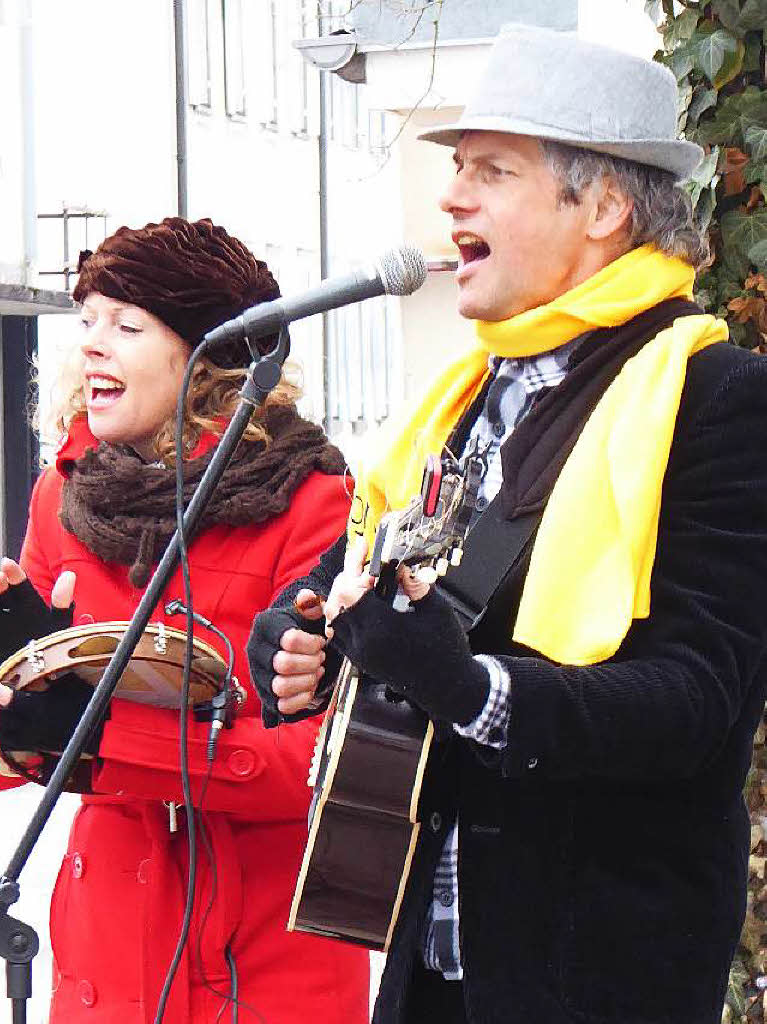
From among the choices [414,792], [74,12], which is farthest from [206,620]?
[74,12]

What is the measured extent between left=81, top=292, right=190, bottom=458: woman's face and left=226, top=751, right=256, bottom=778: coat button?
0.65 meters

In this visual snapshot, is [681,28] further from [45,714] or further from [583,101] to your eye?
[45,714]

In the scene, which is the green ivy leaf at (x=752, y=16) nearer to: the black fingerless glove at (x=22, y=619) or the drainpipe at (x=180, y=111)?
the black fingerless glove at (x=22, y=619)

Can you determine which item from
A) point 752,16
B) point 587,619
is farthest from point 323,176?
point 587,619

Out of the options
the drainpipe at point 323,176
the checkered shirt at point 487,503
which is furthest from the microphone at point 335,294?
the drainpipe at point 323,176

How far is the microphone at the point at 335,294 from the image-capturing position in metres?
2.14

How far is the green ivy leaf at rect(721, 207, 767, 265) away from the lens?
351cm

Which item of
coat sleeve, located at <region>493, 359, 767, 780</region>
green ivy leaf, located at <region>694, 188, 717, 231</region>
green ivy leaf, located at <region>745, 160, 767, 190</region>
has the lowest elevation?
coat sleeve, located at <region>493, 359, 767, 780</region>

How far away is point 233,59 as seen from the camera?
672 inches

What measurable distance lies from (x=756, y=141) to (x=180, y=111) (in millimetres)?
12011

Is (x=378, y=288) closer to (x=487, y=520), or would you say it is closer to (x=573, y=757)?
(x=487, y=520)

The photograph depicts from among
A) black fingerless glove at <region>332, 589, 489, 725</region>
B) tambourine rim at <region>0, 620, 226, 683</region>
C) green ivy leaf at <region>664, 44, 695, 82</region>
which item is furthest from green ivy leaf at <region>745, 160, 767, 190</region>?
black fingerless glove at <region>332, 589, 489, 725</region>

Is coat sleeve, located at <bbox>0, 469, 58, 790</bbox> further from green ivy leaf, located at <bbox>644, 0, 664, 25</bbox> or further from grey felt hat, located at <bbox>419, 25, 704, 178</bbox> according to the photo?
green ivy leaf, located at <bbox>644, 0, 664, 25</bbox>

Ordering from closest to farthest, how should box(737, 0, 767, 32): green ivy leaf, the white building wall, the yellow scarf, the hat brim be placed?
the yellow scarf, the hat brim, box(737, 0, 767, 32): green ivy leaf, the white building wall
